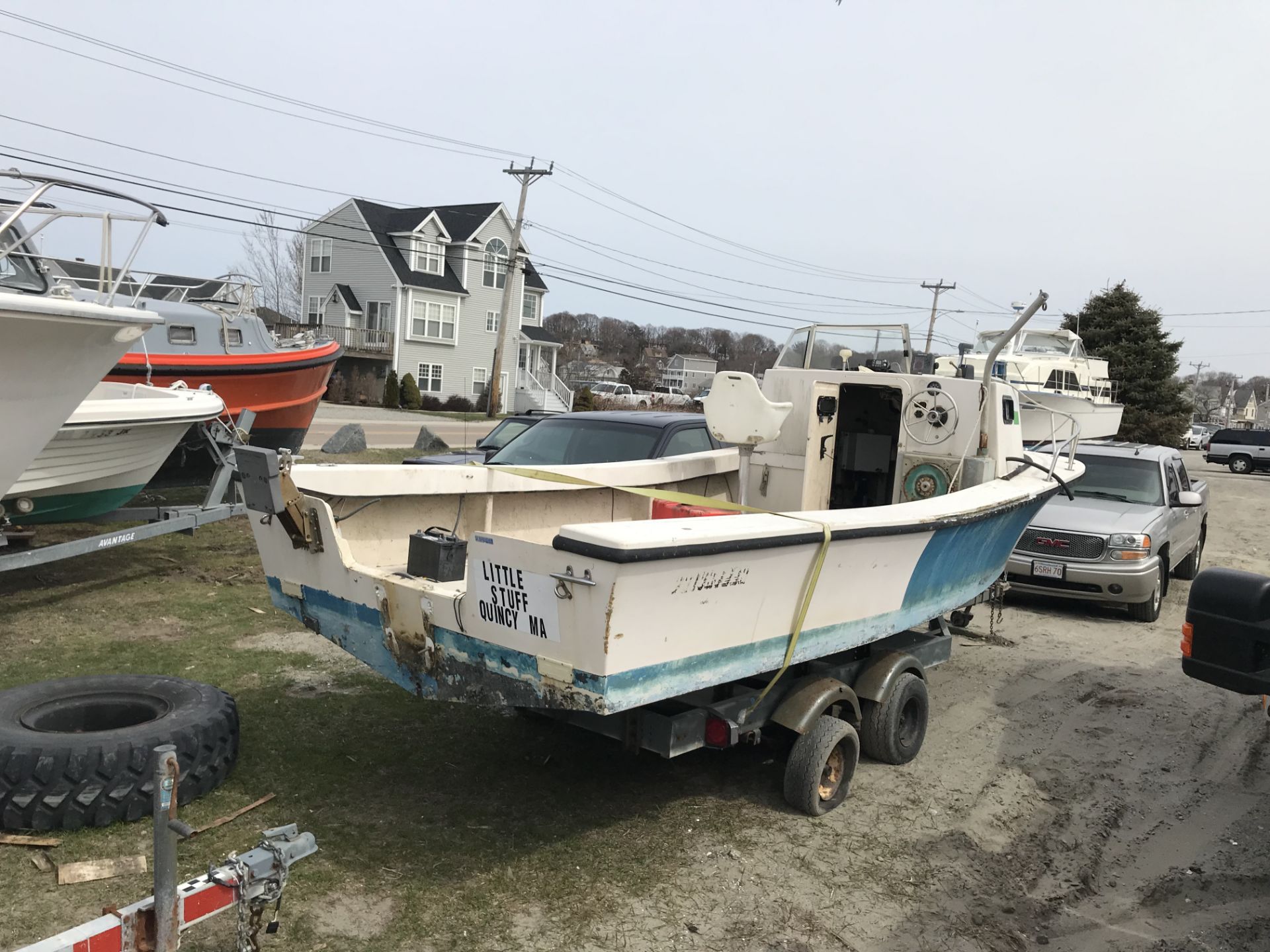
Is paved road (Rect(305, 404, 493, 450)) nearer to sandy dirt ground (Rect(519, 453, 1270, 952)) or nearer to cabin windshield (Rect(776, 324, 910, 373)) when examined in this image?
cabin windshield (Rect(776, 324, 910, 373))

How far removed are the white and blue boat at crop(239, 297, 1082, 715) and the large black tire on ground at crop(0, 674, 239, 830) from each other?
665 millimetres

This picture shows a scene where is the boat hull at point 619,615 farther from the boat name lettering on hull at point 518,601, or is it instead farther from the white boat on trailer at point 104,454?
the white boat on trailer at point 104,454

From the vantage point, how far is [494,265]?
4606 centimetres

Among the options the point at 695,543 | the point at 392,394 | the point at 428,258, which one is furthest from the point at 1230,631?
the point at 428,258

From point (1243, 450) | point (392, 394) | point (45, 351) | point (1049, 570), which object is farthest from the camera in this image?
point (392, 394)

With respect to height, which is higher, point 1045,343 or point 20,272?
point 1045,343

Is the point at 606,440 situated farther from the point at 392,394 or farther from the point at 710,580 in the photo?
the point at 392,394

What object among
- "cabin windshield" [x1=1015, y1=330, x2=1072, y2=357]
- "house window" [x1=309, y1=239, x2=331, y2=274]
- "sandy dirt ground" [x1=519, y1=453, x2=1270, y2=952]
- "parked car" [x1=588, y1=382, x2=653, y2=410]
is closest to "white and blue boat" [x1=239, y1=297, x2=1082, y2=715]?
"sandy dirt ground" [x1=519, y1=453, x2=1270, y2=952]

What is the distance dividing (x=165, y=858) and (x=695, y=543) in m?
1.96

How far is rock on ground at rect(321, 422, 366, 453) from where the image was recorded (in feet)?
58.6

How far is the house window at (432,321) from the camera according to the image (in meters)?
42.8

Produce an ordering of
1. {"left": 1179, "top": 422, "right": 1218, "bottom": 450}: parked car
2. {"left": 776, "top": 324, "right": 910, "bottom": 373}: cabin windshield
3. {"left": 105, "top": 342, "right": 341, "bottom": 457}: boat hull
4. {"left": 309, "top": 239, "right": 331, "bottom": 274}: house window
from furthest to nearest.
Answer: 1. {"left": 1179, "top": 422, "right": 1218, "bottom": 450}: parked car
2. {"left": 309, "top": 239, "right": 331, "bottom": 274}: house window
3. {"left": 105, "top": 342, "right": 341, "bottom": 457}: boat hull
4. {"left": 776, "top": 324, "right": 910, "bottom": 373}: cabin windshield

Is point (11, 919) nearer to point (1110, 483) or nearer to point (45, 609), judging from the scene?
point (45, 609)

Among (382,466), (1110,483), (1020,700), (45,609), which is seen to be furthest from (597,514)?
(1110,483)
